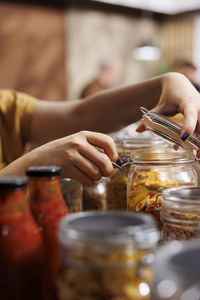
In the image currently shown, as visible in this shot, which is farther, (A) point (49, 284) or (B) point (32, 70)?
(B) point (32, 70)

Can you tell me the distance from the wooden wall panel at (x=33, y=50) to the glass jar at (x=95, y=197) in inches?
185

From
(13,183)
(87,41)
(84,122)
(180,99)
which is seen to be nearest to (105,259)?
(13,183)

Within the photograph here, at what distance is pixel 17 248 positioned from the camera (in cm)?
39

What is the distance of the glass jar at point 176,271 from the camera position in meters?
0.29

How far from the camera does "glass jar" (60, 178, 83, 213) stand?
0.73 meters

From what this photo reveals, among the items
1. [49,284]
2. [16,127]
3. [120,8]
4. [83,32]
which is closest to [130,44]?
[120,8]

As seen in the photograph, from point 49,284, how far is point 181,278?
197mm

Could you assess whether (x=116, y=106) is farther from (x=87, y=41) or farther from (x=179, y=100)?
(x=87, y=41)

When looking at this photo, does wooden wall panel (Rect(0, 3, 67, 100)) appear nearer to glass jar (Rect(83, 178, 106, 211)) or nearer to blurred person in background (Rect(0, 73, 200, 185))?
blurred person in background (Rect(0, 73, 200, 185))

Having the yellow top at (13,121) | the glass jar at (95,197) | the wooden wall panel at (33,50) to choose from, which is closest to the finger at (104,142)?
the glass jar at (95,197)

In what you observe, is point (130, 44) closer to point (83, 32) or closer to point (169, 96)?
point (83, 32)

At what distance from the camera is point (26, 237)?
1.31ft

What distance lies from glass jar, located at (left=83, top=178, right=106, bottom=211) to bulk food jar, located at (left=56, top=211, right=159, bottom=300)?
1.78ft

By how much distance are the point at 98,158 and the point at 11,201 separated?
268 millimetres
